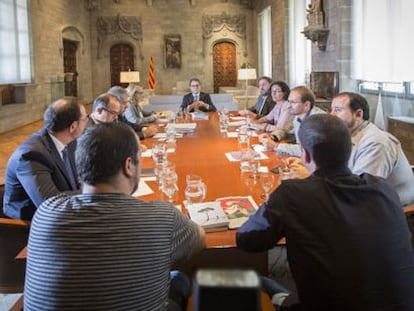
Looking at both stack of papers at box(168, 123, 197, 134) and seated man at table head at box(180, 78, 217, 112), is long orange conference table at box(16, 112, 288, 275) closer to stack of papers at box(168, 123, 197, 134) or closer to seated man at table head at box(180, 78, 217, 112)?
stack of papers at box(168, 123, 197, 134)

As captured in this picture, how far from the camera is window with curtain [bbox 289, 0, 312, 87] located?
400 inches

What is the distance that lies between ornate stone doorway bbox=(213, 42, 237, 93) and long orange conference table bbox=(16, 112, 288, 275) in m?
12.9

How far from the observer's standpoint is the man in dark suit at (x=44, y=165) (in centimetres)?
227

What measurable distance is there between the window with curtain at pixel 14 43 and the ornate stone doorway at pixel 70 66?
3198 mm

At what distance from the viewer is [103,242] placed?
1.29 metres

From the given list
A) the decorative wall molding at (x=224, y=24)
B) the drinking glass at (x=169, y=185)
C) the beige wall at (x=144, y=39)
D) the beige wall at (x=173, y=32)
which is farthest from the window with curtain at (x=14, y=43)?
the drinking glass at (x=169, y=185)

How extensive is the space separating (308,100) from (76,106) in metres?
2.10

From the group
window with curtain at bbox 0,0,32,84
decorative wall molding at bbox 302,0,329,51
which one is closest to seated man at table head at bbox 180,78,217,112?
decorative wall molding at bbox 302,0,329,51

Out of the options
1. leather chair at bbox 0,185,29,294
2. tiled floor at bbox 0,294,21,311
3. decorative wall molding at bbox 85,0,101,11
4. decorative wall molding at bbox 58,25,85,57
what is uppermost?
decorative wall molding at bbox 85,0,101,11

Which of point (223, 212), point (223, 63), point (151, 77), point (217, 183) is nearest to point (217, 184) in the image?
point (217, 183)

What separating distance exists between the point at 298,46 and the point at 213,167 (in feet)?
27.2

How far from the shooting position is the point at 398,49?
5.41 m

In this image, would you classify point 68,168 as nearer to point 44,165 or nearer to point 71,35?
point 44,165

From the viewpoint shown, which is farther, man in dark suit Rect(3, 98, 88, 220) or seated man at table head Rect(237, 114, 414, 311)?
man in dark suit Rect(3, 98, 88, 220)
